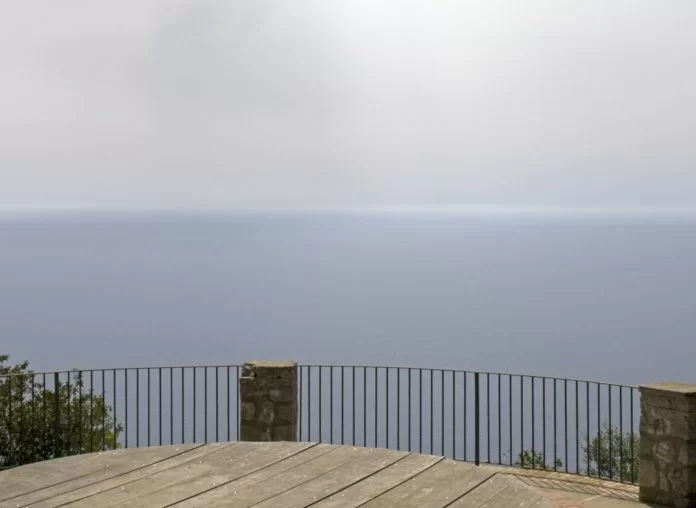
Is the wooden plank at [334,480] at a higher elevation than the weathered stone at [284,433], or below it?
higher

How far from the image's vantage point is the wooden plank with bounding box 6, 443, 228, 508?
3.85 metres

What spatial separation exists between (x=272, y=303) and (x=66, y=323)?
32839mm

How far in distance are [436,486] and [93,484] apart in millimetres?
1662

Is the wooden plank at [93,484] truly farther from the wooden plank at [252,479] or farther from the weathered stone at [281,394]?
the weathered stone at [281,394]

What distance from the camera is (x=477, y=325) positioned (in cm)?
10675

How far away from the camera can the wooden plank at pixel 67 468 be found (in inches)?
160

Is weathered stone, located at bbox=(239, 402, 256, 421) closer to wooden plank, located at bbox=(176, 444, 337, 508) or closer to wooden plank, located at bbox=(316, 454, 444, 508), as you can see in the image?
wooden plank, located at bbox=(176, 444, 337, 508)

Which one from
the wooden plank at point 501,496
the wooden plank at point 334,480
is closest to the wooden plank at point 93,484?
the wooden plank at point 334,480

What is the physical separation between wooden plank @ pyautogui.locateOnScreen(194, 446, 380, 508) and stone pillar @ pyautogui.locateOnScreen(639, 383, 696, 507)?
11.7 ft

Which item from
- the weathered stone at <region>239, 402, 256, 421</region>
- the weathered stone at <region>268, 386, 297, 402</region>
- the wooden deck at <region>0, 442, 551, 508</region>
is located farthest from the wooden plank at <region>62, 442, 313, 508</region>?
the weathered stone at <region>239, 402, 256, 421</region>

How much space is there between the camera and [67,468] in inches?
173

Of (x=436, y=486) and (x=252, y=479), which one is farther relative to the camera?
A: (x=252, y=479)

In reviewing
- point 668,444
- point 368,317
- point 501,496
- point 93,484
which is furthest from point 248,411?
point 368,317

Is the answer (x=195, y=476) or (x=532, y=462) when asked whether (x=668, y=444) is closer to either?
(x=532, y=462)
